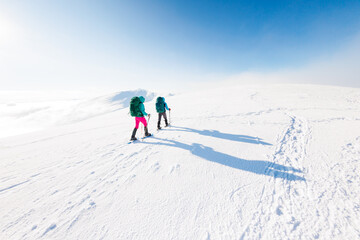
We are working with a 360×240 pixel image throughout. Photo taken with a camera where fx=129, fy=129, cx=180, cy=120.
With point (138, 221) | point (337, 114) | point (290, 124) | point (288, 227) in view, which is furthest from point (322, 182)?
point (337, 114)

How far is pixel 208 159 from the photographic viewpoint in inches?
164

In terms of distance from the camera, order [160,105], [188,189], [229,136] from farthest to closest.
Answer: [160,105]
[229,136]
[188,189]

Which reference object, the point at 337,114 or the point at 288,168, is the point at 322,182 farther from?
the point at 337,114

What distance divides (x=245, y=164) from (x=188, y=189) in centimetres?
198

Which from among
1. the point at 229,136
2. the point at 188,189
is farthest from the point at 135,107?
the point at 229,136

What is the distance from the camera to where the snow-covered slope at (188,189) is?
2174mm

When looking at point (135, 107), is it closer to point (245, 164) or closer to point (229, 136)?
point (229, 136)

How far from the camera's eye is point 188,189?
2.97m

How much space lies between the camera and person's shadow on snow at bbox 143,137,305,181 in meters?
3.34

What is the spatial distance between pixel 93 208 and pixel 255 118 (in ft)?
29.3

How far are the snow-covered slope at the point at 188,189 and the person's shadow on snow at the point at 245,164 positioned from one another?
0.03 m

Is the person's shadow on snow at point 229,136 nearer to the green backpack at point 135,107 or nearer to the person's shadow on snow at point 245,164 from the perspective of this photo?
the person's shadow on snow at point 245,164

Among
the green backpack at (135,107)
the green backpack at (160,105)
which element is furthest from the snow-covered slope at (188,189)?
the green backpack at (160,105)

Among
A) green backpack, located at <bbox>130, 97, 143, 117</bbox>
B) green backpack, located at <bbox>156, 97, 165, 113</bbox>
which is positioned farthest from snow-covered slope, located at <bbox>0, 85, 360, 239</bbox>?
green backpack, located at <bbox>156, 97, 165, 113</bbox>
